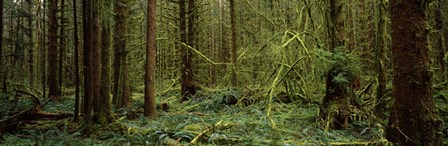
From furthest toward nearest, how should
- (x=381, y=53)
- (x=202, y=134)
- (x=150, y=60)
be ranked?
(x=150, y=60)
(x=381, y=53)
(x=202, y=134)

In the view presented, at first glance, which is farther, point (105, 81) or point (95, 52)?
point (105, 81)

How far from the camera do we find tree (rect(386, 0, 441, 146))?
376 cm

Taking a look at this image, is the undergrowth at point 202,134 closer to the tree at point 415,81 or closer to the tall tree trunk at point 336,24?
the tree at point 415,81

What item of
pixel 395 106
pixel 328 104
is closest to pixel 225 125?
pixel 328 104

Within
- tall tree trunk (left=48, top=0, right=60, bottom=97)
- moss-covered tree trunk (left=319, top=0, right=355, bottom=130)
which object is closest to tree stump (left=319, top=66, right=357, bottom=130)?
moss-covered tree trunk (left=319, top=0, right=355, bottom=130)

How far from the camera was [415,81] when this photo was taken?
3.79 meters


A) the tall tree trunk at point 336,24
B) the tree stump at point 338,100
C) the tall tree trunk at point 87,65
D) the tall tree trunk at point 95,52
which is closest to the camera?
the tall tree trunk at point 87,65

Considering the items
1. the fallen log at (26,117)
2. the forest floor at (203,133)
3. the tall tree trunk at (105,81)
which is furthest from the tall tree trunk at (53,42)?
the tall tree trunk at (105,81)

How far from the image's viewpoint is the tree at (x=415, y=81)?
148 inches

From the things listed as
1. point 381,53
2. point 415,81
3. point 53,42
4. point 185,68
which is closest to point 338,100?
point 381,53

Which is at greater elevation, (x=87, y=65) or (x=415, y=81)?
(x=87, y=65)

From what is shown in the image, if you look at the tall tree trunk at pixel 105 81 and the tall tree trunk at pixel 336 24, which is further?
the tall tree trunk at pixel 336 24

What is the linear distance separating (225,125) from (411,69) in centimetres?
359

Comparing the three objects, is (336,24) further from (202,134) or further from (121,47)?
(121,47)
